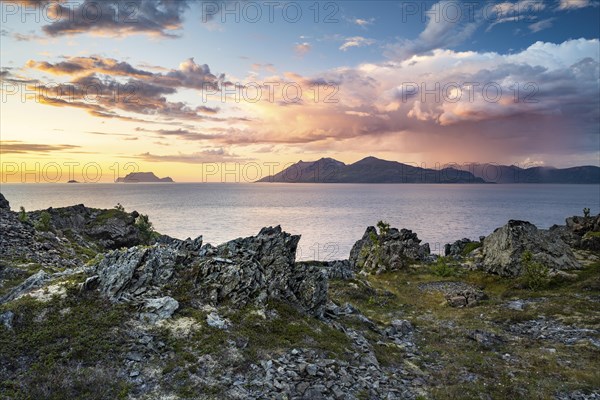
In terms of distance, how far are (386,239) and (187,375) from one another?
76.1 metres

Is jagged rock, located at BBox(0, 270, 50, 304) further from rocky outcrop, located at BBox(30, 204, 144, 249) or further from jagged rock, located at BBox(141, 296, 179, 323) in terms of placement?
rocky outcrop, located at BBox(30, 204, 144, 249)

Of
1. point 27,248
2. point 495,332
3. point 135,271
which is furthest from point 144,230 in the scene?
point 495,332

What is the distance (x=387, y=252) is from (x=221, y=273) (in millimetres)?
60377

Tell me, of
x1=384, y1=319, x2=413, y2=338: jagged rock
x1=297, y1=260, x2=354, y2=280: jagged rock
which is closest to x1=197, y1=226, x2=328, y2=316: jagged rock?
x1=384, y1=319, x2=413, y2=338: jagged rock

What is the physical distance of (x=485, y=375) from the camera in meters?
27.6

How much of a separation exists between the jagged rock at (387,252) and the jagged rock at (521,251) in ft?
59.3

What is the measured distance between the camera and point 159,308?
2725cm

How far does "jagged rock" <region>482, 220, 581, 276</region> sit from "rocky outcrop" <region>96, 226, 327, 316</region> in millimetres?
48616

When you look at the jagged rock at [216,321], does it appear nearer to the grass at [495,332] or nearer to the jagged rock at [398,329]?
the grass at [495,332]

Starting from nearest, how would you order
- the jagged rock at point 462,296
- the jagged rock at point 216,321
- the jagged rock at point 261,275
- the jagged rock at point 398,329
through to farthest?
the jagged rock at point 216,321, the jagged rock at point 261,275, the jagged rock at point 398,329, the jagged rock at point 462,296

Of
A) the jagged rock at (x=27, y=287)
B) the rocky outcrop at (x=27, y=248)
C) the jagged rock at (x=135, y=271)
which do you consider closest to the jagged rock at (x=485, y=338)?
the jagged rock at (x=135, y=271)

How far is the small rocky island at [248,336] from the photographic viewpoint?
70.4 ft

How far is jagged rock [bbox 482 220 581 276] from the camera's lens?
214 ft

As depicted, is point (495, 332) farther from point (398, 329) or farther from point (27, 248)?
point (27, 248)
